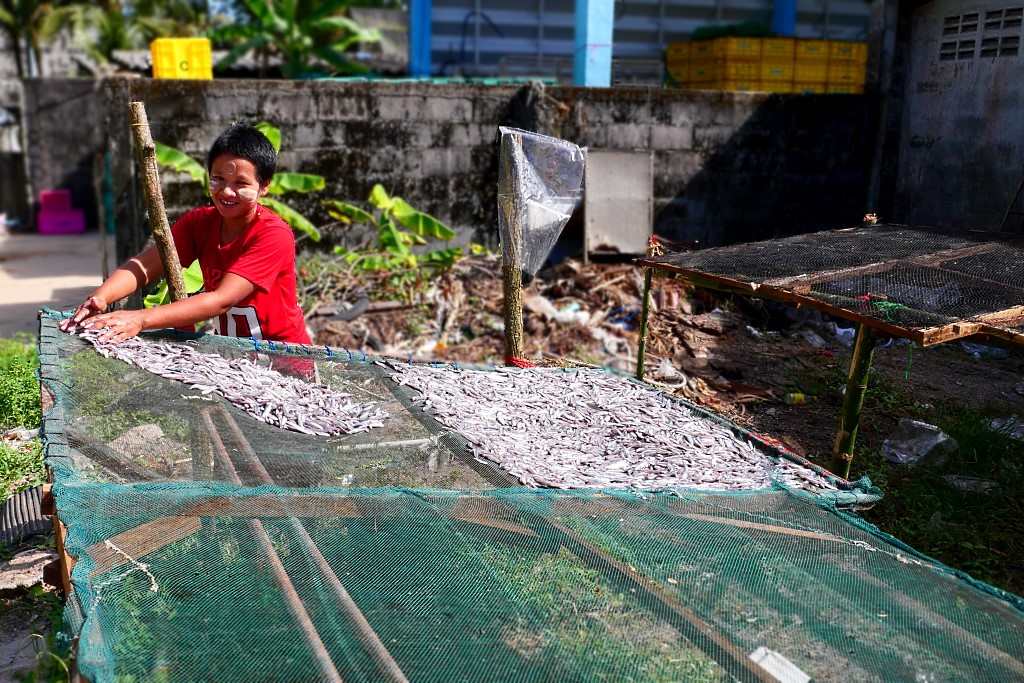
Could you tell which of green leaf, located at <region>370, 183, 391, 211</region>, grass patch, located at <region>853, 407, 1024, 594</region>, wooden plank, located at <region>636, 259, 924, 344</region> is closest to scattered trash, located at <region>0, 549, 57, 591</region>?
wooden plank, located at <region>636, 259, 924, 344</region>

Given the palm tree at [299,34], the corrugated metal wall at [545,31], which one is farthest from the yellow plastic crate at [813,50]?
the palm tree at [299,34]

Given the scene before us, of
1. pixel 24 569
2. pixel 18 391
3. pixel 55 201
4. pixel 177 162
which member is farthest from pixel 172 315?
pixel 55 201

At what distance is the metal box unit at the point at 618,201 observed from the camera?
8.98 m

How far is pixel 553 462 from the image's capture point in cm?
301

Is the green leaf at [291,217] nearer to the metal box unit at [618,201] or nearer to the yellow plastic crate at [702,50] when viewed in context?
the metal box unit at [618,201]

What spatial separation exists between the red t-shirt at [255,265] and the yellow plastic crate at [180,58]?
17.2 feet

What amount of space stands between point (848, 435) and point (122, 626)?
305cm

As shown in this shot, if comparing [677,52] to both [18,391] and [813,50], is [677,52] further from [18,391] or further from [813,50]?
[18,391]

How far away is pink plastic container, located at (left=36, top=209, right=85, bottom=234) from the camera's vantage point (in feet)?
57.4

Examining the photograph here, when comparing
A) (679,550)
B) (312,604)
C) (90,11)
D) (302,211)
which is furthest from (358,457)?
(90,11)

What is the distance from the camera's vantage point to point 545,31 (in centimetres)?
1409

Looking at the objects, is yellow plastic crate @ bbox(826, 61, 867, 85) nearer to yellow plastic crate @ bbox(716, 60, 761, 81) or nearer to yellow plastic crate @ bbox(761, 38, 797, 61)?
yellow plastic crate @ bbox(761, 38, 797, 61)

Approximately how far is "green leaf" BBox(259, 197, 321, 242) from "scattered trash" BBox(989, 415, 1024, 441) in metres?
5.69

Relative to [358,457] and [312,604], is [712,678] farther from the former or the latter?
[358,457]
